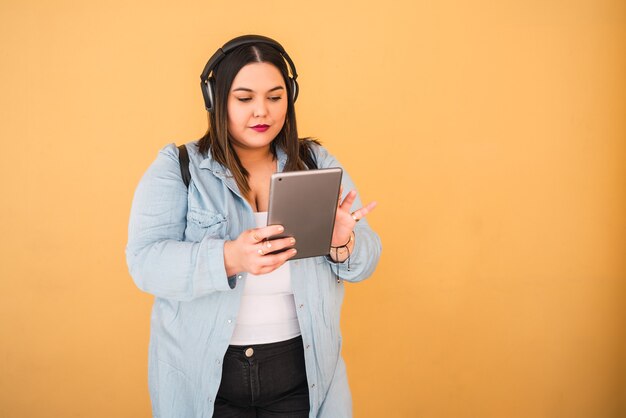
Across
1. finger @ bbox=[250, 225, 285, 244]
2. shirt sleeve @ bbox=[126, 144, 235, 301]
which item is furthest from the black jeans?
finger @ bbox=[250, 225, 285, 244]

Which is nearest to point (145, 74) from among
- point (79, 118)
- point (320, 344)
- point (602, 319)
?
point (79, 118)

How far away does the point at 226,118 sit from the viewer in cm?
159

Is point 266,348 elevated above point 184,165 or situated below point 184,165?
below

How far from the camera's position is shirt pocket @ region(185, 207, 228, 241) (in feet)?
4.98

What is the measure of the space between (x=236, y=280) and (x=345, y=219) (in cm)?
30

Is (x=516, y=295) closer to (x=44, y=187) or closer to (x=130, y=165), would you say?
(x=130, y=165)

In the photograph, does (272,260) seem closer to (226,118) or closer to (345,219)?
(345,219)

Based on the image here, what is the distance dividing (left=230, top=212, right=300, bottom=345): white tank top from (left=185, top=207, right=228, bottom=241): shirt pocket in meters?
0.10

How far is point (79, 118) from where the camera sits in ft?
7.08

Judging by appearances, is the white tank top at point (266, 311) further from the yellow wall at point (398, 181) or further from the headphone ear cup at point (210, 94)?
the yellow wall at point (398, 181)

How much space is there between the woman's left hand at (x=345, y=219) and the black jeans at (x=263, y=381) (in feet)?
0.94

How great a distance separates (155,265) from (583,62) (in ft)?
6.13

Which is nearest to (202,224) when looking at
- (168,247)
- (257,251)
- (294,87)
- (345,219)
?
(168,247)

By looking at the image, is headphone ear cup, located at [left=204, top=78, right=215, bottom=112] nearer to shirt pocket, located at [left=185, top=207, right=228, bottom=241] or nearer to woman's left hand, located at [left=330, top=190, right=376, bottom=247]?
shirt pocket, located at [left=185, top=207, right=228, bottom=241]
